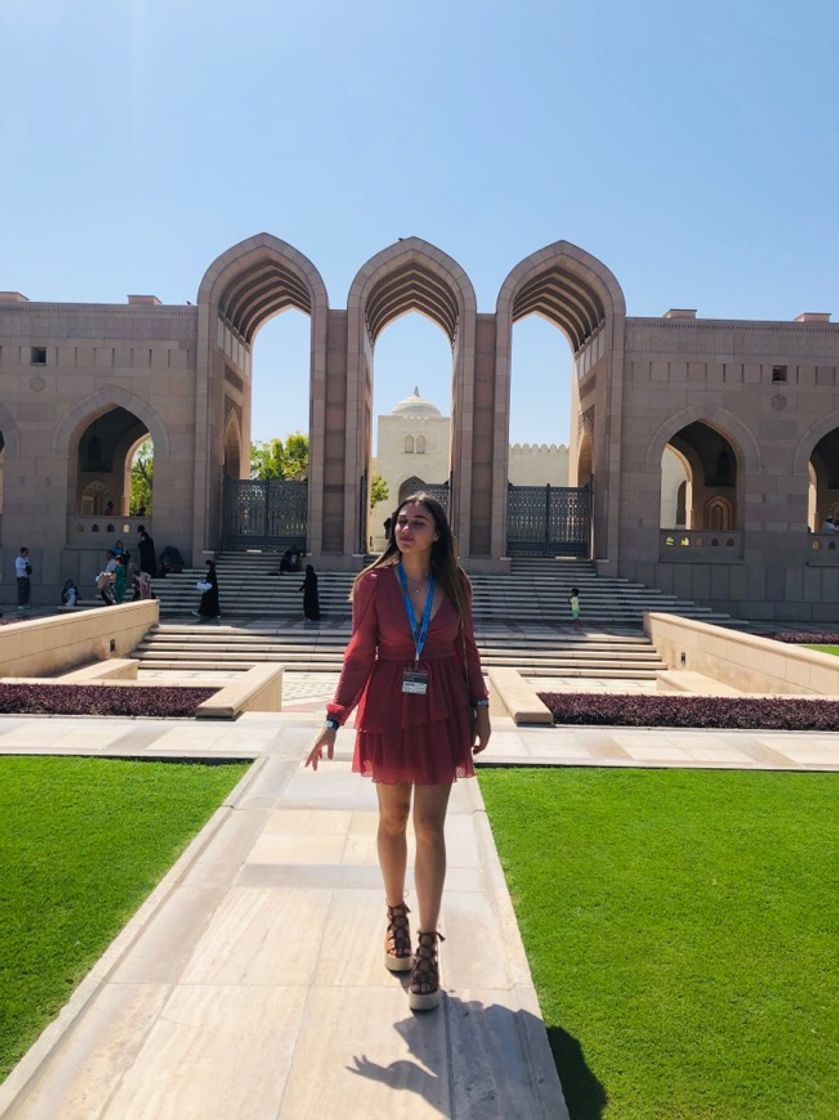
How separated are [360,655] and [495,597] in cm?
1768

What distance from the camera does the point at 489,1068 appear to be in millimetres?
2969

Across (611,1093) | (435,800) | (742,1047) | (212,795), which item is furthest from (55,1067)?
(212,795)

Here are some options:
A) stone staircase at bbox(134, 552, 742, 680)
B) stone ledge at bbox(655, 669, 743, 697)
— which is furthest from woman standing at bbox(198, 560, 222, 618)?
stone ledge at bbox(655, 669, 743, 697)

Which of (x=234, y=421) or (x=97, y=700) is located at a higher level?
(x=234, y=421)

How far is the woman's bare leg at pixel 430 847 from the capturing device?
346 centimetres

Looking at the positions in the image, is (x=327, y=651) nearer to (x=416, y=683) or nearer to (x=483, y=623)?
(x=483, y=623)

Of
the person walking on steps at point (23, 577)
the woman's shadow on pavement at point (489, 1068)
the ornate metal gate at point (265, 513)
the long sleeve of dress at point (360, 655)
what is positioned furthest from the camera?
the ornate metal gate at point (265, 513)

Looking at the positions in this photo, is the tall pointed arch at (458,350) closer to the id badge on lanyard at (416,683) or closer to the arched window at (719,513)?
the arched window at (719,513)

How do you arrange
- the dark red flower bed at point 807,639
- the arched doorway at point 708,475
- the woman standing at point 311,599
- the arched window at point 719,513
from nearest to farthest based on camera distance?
1. the dark red flower bed at point 807,639
2. the woman standing at point 311,599
3. the arched doorway at point 708,475
4. the arched window at point 719,513

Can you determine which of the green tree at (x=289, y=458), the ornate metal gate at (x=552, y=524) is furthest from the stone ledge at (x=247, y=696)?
the green tree at (x=289, y=458)

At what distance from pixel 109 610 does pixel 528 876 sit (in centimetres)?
1190

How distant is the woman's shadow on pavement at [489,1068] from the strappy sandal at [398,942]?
0.32m

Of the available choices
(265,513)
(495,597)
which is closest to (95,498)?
(265,513)

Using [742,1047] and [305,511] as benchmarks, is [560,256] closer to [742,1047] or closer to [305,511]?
[305,511]
